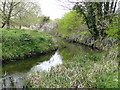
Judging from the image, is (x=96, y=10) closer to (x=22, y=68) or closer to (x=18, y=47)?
(x=22, y=68)

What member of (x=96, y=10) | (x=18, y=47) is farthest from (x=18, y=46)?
(x=96, y=10)

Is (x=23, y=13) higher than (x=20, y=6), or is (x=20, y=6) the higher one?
(x=20, y=6)

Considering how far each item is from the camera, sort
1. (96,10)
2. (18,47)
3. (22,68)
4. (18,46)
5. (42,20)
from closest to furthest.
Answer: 1. (22,68)
2. (96,10)
3. (18,47)
4. (18,46)
5. (42,20)

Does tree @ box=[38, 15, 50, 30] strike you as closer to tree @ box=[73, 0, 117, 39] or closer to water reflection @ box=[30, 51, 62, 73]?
tree @ box=[73, 0, 117, 39]

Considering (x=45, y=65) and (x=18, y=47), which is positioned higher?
(x=18, y=47)

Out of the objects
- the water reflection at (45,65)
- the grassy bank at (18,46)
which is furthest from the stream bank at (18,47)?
the water reflection at (45,65)

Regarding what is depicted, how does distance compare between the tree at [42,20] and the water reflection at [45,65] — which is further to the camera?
the tree at [42,20]

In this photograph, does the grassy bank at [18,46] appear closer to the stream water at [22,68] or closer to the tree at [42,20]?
the stream water at [22,68]

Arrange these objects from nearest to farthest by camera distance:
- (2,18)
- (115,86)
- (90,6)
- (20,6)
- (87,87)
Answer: (115,86) < (87,87) < (90,6) < (2,18) < (20,6)

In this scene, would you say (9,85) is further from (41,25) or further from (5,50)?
(41,25)

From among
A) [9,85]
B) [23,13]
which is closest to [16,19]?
[23,13]

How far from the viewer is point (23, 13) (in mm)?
13047

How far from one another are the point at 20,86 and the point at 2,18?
7.47 m

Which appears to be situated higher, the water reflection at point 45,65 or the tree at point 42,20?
the tree at point 42,20
